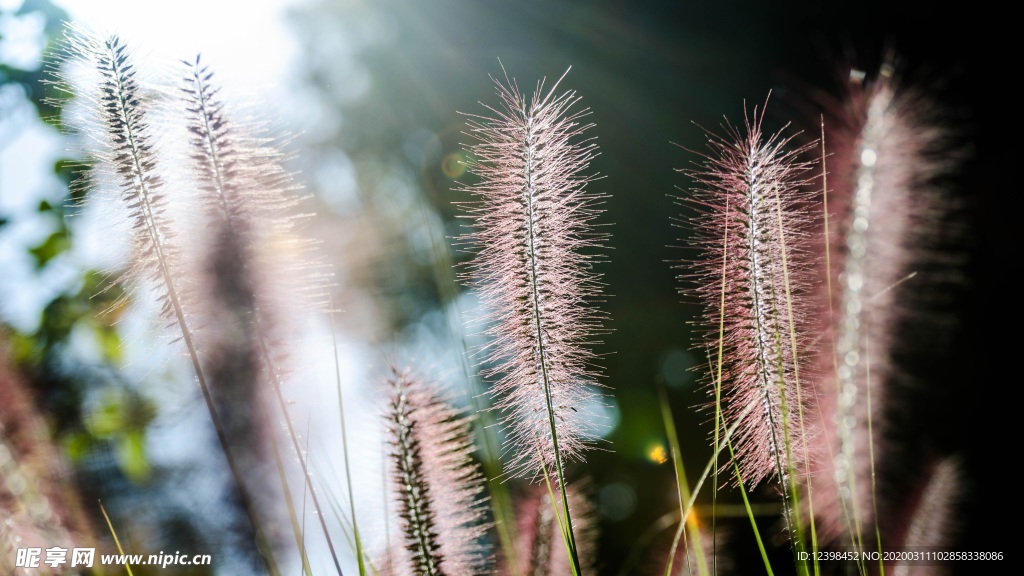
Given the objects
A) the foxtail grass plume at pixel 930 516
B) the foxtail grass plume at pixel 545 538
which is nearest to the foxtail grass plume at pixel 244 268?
the foxtail grass plume at pixel 545 538

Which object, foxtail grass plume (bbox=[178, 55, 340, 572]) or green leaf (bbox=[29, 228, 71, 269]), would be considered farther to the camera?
green leaf (bbox=[29, 228, 71, 269])

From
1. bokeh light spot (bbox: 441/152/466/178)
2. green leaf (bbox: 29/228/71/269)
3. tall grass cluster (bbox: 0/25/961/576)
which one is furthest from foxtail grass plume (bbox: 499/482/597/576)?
bokeh light spot (bbox: 441/152/466/178)

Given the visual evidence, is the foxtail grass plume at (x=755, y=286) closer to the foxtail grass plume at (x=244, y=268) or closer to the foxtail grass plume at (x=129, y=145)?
the foxtail grass plume at (x=244, y=268)

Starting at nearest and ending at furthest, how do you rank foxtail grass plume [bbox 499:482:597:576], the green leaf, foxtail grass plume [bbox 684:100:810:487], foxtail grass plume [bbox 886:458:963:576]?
foxtail grass plume [bbox 684:100:810:487], foxtail grass plume [bbox 499:482:597:576], foxtail grass plume [bbox 886:458:963:576], the green leaf

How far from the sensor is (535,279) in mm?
1672

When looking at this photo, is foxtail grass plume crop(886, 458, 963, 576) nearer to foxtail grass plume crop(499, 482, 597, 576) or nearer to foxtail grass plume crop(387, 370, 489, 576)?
foxtail grass plume crop(499, 482, 597, 576)

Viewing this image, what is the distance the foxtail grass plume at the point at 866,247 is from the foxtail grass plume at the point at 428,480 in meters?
0.97

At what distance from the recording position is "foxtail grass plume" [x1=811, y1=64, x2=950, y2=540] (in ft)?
4.73

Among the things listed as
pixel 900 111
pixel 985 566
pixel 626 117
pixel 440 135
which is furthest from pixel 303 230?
pixel 440 135

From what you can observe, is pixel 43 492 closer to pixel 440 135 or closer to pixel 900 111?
pixel 900 111

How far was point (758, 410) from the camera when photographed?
63.9 inches

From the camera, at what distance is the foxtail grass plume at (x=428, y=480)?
1.60 m

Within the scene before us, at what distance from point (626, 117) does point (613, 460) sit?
3998mm

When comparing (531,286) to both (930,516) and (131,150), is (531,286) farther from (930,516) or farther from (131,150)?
(930,516)
